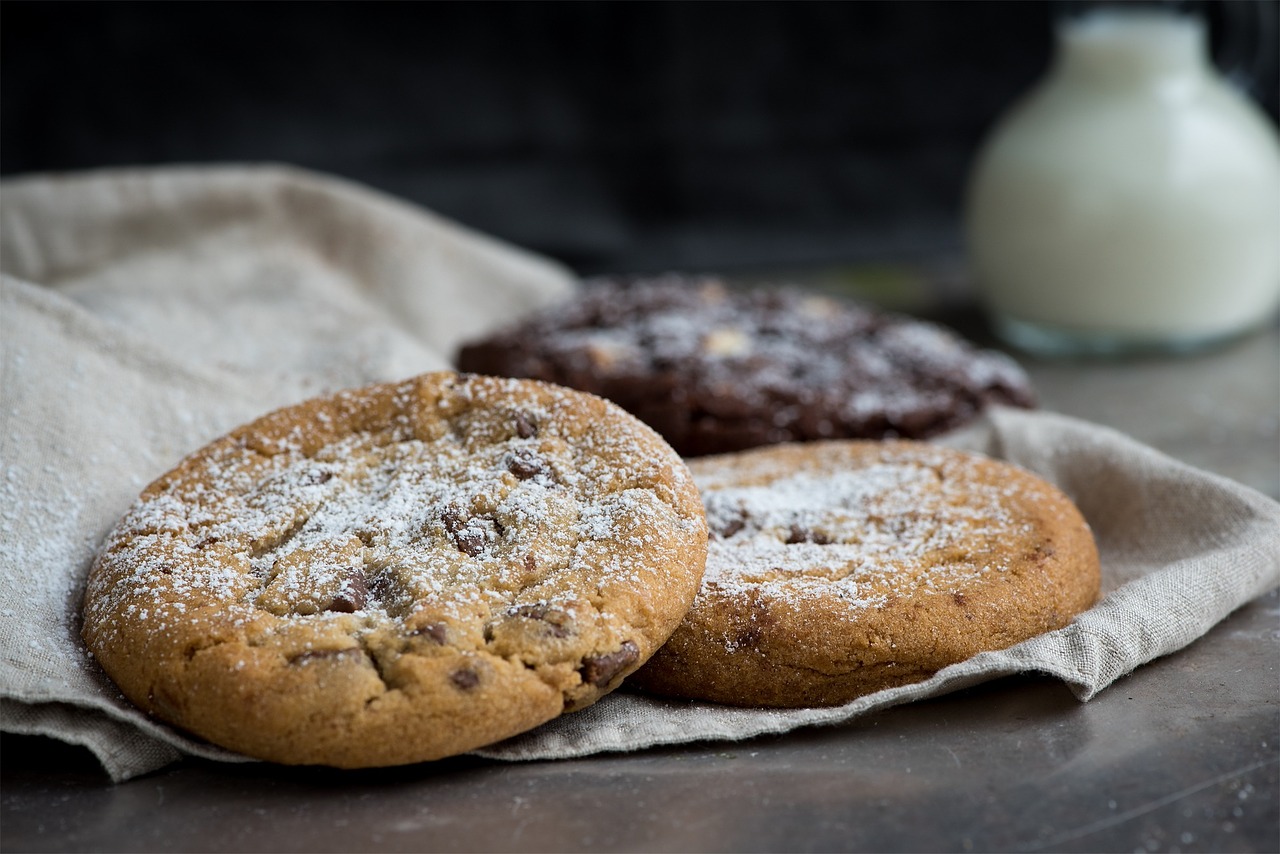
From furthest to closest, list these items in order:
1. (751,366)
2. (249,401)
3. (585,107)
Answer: (585,107) < (751,366) < (249,401)

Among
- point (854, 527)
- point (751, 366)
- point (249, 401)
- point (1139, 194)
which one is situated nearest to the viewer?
point (854, 527)

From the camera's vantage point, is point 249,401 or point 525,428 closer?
point 525,428

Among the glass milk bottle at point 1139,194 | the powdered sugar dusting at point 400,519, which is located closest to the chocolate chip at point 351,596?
the powdered sugar dusting at point 400,519

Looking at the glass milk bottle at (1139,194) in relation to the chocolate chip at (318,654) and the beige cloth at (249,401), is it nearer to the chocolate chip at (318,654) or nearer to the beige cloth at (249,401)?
the beige cloth at (249,401)

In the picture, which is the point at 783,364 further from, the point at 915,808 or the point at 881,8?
the point at 881,8

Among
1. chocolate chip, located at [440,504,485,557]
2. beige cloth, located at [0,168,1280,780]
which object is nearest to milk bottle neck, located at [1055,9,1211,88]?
beige cloth, located at [0,168,1280,780]

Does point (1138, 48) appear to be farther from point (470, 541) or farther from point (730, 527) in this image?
point (470, 541)

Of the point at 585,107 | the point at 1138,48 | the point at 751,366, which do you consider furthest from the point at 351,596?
the point at 585,107

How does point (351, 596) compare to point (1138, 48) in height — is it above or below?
below

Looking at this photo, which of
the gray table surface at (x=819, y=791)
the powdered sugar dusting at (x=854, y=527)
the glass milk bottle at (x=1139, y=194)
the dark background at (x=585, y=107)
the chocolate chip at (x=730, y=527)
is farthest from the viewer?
the dark background at (x=585, y=107)
